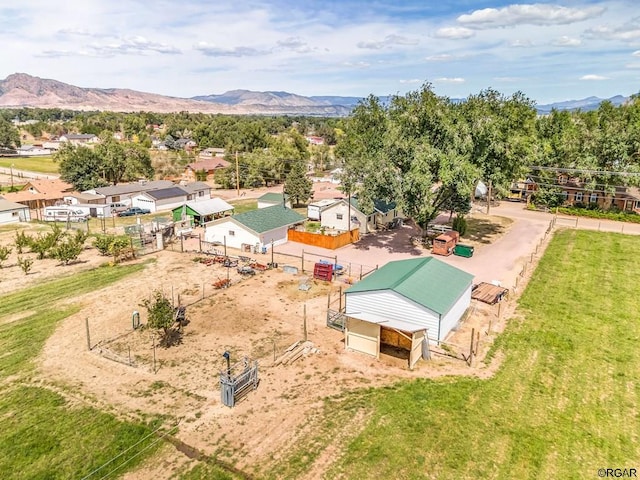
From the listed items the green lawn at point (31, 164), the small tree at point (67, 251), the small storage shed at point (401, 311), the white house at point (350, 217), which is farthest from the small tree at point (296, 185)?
the green lawn at point (31, 164)

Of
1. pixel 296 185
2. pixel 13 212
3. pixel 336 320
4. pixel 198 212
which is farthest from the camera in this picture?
pixel 296 185

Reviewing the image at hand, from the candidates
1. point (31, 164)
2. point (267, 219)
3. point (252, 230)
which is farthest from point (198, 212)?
point (31, 164)

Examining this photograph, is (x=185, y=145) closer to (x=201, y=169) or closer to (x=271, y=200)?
(x=201, y=169)

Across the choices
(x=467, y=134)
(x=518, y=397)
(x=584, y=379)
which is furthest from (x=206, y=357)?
(x=467, y=134)

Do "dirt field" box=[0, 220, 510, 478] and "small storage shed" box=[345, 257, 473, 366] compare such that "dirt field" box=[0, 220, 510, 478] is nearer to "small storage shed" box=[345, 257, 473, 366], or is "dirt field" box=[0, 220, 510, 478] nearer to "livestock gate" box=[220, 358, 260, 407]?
"livestock gate" box=[220, 358, 260, 407]

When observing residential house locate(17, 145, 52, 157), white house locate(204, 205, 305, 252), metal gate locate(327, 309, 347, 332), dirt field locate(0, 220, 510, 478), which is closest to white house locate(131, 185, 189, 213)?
white house locate(204, 205, 305, 252)

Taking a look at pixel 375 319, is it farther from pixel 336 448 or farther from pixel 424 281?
pixel 336 448
